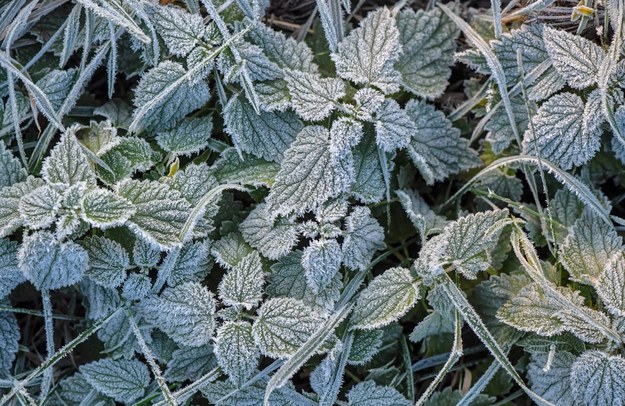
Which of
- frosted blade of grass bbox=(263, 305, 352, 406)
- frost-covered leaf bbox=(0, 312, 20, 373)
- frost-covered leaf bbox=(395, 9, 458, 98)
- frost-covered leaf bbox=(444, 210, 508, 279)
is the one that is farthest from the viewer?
frost-covered leaf bbox=(395, 9, 458, 98)

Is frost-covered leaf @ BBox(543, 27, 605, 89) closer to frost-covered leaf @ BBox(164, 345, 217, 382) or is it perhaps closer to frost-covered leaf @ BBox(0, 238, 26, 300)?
frost-covered leaf @ BBox(164, 345, 217, 382)

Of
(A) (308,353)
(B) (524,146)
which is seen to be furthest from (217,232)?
(B) (524,146)

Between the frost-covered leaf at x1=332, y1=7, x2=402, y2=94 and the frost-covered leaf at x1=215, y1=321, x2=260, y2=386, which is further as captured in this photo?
the frost-covered leaf at x1=332, y1=7, x2=402, y2=94

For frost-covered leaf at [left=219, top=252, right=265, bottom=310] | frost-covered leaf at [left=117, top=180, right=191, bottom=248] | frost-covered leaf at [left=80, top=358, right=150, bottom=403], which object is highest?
frost-covered leaf at [left=117, top=180, right=191, bottom=248]

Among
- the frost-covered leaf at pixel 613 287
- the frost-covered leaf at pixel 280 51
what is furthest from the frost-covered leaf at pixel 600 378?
the frost-covered leaf at pixel 280 51

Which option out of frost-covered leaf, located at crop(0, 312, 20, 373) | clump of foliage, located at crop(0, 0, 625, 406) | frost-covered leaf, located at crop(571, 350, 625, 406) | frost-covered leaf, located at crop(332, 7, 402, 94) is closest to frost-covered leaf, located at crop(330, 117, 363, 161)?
clump of foliage, located at crop(0, 0, 625, 406)

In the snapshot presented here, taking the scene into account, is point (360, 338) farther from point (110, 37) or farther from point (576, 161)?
point (110, 37)
